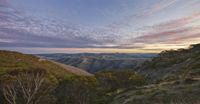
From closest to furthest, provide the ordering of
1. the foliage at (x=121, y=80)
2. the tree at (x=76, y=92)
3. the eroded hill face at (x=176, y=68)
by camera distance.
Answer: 1. the eroded hill face at (x=176, y=68)
2. the tree at (x=76, y=92)
3. the foliage at (x=121, y=80)

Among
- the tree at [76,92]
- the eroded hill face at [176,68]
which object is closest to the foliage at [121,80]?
the tree at [76,92]

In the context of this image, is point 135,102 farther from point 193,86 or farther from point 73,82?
point 73,82

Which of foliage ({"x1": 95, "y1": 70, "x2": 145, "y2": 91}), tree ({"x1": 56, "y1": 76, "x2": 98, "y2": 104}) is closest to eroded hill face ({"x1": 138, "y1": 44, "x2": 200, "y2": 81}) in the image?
foliage ({"x1": 95, "y1": 70, "x2": 145, "y2": 91})

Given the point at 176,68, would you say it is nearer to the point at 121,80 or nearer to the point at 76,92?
the point at 121,80

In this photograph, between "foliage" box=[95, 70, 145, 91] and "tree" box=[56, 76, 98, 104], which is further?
"foliage" box=[95, 70, 145, 91]

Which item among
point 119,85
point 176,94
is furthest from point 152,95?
point 119,85

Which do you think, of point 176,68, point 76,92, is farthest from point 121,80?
point 176,68

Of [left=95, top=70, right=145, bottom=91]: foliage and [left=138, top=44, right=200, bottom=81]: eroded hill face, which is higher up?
[left=138, top=44, right=200, bottom=81]: eroded hill face

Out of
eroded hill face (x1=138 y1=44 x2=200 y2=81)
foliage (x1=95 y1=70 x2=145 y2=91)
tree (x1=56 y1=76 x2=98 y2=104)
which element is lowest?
tree (x1=56 y1=76 x2=98 y2=104)

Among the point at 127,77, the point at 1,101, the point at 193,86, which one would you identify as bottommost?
the point at 1,101

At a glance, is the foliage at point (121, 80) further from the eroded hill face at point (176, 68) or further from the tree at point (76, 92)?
the eroded hill face at point (176, 68)

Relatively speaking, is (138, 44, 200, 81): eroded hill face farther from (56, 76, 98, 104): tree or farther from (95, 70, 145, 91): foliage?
(56, 76, 98, 104): tree
